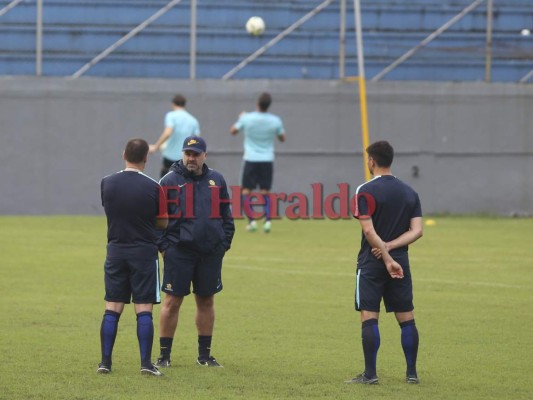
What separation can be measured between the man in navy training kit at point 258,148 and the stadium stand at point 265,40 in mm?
4477

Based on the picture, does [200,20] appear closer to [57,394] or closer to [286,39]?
[286,39]

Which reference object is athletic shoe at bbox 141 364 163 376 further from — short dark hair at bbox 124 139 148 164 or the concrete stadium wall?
the concrete stadium wall

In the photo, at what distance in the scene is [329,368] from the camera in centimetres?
965

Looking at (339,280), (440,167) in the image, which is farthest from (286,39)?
(339,280)

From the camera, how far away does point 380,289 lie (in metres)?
8.98

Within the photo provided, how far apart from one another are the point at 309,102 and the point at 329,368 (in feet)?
→ 53.1

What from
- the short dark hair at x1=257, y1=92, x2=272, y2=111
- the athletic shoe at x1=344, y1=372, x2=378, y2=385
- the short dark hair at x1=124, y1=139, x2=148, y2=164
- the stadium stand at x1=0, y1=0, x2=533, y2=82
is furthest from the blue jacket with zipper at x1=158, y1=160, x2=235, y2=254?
the stadium stand at x1=0, y1=0, x2=533, y2=82

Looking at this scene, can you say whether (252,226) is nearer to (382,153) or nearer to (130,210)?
(130,210)

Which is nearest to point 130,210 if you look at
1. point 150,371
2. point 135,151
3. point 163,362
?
point 135,151

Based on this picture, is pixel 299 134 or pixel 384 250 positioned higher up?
pixel 299 134

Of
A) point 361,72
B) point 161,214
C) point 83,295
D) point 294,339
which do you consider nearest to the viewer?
point 161,214

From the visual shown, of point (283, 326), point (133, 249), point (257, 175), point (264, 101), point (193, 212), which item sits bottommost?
point (283, 326)

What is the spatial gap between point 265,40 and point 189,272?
16828 mm

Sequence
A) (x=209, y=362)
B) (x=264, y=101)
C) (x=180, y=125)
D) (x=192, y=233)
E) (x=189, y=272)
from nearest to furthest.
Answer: (x=192, y=233) → (x=189, y=272) → (x=209, y=362) → (x=180, y=125) → (x=264, y=101)
